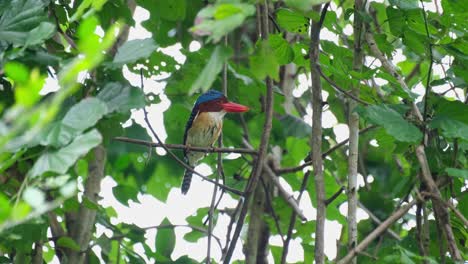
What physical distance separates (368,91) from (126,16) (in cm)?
99

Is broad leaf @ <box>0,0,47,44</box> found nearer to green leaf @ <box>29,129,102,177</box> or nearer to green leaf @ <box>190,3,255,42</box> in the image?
green leaf @ <box>29,129,102,177</box>

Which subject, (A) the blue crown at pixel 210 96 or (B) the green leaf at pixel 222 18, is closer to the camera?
(B) the green leaf at pixel 222 18

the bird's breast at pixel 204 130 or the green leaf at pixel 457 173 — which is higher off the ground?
the bird's breast at pixel 204 130

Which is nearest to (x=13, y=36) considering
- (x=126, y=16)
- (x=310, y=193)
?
(x=126, y=16)

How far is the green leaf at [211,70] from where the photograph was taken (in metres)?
1.78

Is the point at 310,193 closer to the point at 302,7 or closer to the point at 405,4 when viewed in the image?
the point at 405,4

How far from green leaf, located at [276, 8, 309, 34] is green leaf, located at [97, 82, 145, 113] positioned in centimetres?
79

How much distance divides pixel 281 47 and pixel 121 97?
795 millimetres

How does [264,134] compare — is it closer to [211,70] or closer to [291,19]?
[291,19]

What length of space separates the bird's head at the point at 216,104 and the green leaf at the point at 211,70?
77.5 inches

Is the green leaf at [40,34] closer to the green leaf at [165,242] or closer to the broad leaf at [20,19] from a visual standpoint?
the broad leaf at [20,19]

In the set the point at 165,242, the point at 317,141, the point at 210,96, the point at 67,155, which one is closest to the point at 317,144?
the point at 317,141

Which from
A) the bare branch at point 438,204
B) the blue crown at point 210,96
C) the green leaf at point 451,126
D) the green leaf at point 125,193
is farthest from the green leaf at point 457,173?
the green leaf at point 125,193

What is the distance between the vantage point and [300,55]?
3414 millimetres
